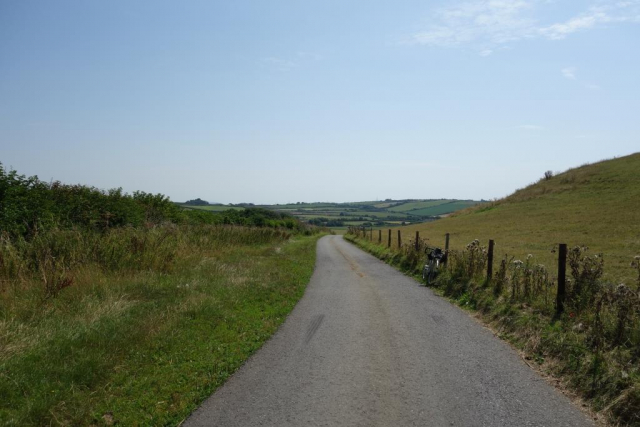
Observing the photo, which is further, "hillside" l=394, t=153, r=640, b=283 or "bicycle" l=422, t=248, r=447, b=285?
"hillside" l=394, t=153, r=640, b=283

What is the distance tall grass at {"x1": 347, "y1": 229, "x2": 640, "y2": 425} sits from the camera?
5.31m

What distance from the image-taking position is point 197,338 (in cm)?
714

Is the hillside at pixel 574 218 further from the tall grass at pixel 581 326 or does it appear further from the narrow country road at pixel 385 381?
the narrow country road at pixel 385 381

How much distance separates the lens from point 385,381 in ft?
18.7

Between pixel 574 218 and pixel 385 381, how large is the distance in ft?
113

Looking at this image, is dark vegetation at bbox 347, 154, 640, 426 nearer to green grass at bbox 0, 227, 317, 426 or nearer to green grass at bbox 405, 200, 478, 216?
green grass at bbox 0, 227, 317, 426

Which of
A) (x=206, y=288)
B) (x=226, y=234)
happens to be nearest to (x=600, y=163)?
(x=226, y=234)

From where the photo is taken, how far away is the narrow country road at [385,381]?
474 cm

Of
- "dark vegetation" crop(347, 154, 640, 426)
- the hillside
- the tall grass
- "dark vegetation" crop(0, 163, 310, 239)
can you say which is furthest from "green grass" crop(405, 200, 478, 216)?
the tall grass

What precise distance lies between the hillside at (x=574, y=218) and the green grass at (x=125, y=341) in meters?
11.6

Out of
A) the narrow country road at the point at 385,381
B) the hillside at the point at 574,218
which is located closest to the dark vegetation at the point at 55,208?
the narrow country road at the point at 385,381

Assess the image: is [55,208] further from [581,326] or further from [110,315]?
[581,326]

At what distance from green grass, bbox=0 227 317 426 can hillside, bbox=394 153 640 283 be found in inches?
456

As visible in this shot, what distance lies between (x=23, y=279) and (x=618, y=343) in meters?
10.8
